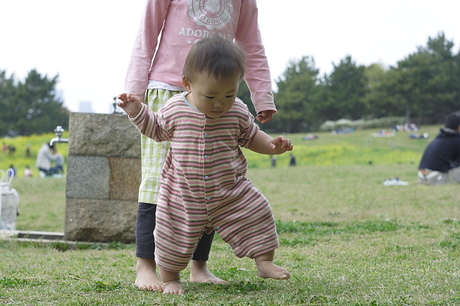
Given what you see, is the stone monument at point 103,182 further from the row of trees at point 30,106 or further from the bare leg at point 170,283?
the row of trees at point 30,106

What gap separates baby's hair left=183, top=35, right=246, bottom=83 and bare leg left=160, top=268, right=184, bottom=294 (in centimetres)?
87

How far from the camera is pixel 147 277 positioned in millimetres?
2635

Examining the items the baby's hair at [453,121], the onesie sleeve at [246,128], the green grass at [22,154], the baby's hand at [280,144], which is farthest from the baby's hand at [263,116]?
the green grass at [22,154]

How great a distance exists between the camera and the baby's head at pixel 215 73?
2242 mm

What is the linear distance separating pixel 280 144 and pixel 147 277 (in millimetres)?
898

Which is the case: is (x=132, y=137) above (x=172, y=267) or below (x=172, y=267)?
above

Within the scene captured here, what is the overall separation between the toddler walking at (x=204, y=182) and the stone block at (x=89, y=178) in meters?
2.60

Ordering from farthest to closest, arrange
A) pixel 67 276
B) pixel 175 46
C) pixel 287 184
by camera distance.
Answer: pixel 287 184 → pixel 67 276 → pixel 175 46

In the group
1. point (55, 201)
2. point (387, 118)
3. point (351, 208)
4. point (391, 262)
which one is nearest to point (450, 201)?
point (351, 208)

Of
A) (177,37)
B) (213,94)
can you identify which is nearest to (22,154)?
(177,37)

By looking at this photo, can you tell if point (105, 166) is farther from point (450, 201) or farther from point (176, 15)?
point (450, 201)

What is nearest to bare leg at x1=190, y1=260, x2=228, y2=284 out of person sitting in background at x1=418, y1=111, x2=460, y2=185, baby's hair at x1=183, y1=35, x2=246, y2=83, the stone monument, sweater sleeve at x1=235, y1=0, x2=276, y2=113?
sweater sleeve at x1=235, y1=0, x2=276, y2=113

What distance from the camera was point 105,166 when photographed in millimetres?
4984

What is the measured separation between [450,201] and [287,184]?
4.01 m
